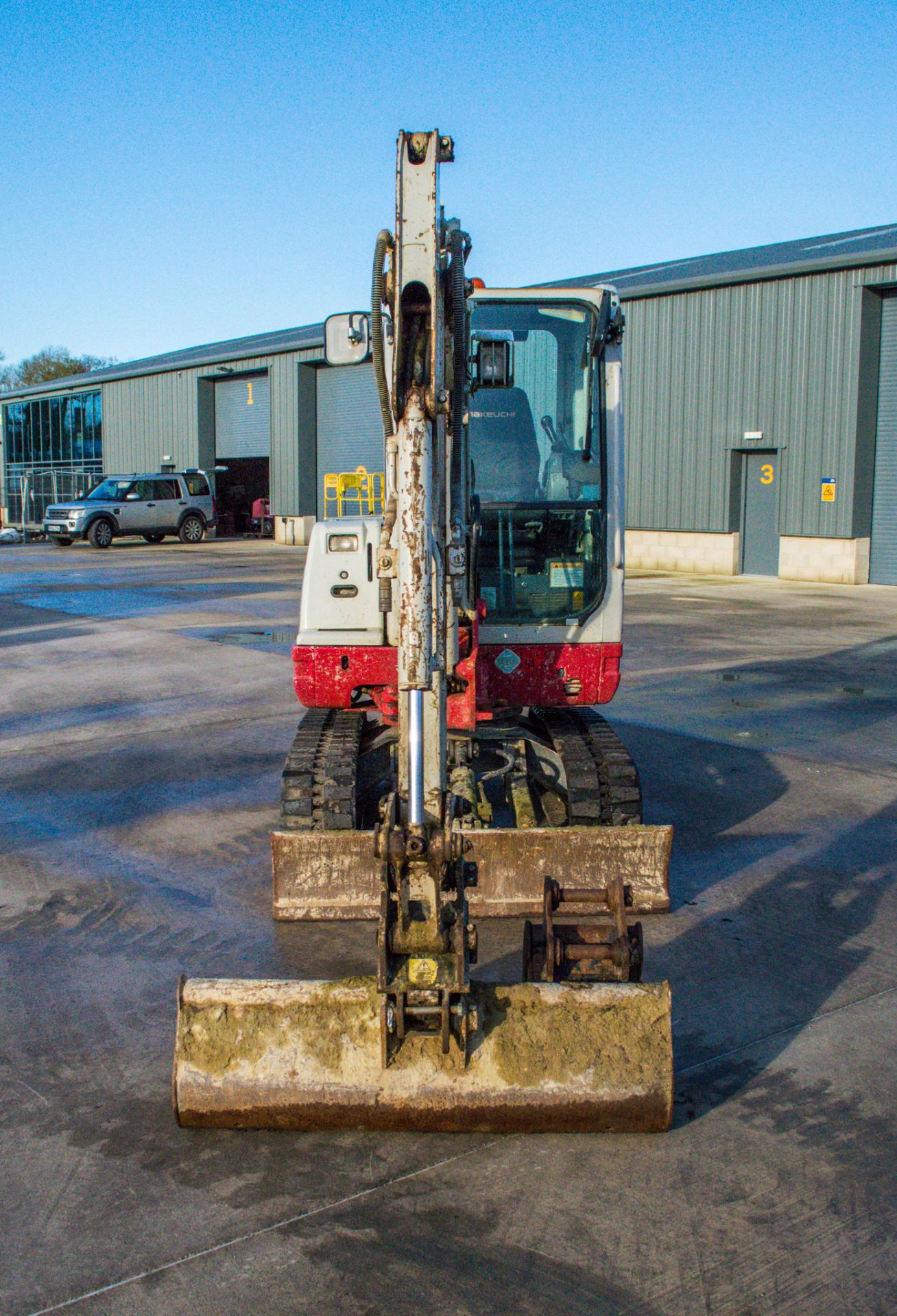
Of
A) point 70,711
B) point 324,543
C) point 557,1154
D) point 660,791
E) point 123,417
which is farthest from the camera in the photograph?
point 123,417

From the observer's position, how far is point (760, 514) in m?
25.8

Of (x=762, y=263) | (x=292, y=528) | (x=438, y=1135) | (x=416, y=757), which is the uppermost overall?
(x=762, y=263)

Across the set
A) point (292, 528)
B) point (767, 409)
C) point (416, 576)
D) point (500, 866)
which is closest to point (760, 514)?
point (767, 409)

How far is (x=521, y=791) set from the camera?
6926mm

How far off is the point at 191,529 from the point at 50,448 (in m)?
18.0

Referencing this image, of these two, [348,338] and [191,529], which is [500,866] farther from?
[191,529]

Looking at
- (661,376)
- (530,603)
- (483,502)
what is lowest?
(530,603)

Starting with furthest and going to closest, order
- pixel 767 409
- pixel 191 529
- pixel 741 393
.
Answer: pixel 191 529
pixel 741 393
pixel 767 409

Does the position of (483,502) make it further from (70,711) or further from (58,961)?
(70,711)

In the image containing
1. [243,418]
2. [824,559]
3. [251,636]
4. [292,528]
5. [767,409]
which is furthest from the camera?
[243,418]

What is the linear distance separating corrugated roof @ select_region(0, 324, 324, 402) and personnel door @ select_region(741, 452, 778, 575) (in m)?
15.1

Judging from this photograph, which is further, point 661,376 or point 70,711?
point 661,376

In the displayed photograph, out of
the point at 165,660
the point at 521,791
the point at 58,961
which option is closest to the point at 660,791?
the point at 521,791

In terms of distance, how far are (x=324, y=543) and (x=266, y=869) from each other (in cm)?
178
